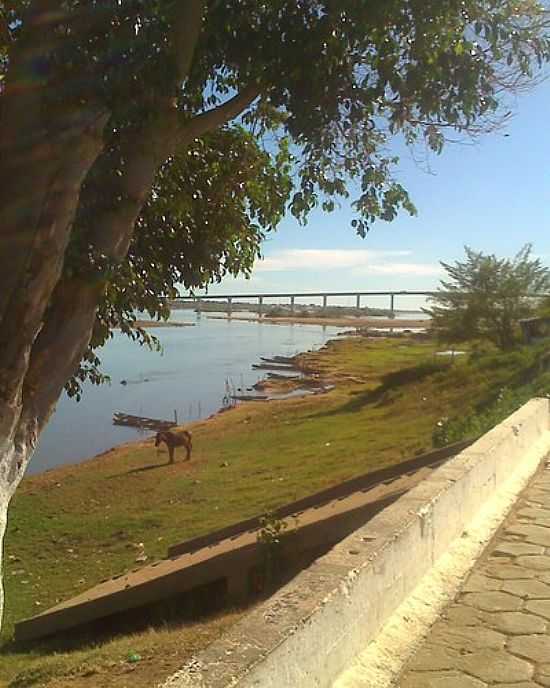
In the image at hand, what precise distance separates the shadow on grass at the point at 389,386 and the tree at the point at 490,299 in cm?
199

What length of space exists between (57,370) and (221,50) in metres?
2.51

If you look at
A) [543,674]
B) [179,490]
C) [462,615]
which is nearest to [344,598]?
[543,674]

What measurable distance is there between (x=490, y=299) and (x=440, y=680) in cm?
2878

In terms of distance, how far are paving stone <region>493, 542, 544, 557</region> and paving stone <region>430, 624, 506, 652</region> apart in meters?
1.21

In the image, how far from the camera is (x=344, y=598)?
10.5ft

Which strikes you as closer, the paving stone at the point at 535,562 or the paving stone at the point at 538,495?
the paving stone at the point at 535,562

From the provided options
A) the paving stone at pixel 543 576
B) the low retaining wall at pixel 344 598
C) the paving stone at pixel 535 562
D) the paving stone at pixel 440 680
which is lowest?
the paving stone at pixel 440 680

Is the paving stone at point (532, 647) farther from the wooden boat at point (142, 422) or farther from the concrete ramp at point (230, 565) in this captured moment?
the wooden boat at point (142, 422)

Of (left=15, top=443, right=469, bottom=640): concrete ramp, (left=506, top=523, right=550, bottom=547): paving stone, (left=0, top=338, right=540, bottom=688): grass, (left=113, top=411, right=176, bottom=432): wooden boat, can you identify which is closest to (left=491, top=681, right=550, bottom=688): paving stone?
(left=0, top=338, right=540, bottom=688): grass

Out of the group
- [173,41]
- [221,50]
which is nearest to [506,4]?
[221,50]

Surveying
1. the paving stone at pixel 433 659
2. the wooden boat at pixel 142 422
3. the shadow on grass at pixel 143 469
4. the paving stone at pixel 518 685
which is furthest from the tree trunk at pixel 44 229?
the wooden boat at pixel 142 422

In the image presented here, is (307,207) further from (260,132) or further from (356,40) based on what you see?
(356,40)

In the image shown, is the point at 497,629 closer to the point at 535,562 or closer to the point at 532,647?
the point at 532,647

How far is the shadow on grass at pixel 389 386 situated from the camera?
27869 millimetres
